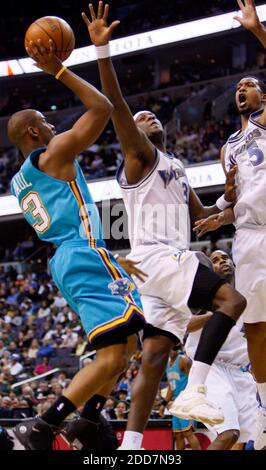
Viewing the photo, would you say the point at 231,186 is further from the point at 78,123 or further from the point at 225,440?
the point at 225,440

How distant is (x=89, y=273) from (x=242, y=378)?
3257 mm

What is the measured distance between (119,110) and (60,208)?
887 millimetres

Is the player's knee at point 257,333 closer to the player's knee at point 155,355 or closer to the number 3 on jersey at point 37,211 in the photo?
the player's knee at point 155,355

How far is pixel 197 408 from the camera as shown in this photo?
468cm

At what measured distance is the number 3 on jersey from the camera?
5.11 metres

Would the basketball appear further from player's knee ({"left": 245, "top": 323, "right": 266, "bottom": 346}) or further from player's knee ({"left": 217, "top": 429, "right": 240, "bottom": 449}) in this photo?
player's knee ({"left": 217, "top": 429, "right": 240, "bottom": 449})

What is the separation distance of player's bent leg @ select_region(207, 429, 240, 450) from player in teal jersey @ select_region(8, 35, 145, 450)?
2.05 meters

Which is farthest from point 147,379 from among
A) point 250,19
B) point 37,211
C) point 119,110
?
point 250,19

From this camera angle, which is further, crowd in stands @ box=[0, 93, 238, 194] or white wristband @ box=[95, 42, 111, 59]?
crowd in stands @ box=[0, 93, 238, 194]

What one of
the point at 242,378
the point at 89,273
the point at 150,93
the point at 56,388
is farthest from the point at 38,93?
the point at 89,273

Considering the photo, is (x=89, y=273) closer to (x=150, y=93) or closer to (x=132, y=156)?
(x=132, y=156)

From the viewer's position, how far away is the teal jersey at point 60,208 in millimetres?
5047

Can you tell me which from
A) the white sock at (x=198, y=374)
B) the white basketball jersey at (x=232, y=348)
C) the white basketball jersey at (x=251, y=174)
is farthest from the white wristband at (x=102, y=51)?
the white basketball jersey at (x=232, y=348)

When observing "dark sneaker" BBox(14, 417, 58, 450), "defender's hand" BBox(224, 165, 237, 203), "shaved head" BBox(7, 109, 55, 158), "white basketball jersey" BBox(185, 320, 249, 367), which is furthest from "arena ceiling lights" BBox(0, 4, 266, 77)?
"dark sneaker" BBox(14, 417, 58, 450)
